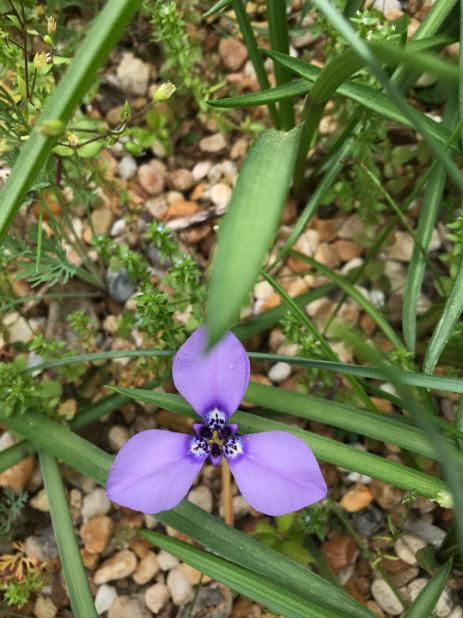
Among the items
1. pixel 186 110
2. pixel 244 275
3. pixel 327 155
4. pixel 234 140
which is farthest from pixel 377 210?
pixel 244 275

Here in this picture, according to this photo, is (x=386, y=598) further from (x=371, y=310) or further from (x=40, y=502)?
(x=40, y=502)

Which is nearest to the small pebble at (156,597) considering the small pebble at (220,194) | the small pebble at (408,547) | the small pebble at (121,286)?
the small pebble at (408,547)

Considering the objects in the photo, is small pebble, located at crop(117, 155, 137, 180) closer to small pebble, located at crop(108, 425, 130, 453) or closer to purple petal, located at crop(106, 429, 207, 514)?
small pebble, located at crop(108, 425, 130, 453)

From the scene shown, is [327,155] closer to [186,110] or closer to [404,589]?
[186,110]

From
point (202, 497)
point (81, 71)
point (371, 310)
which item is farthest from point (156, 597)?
point (81, 71)

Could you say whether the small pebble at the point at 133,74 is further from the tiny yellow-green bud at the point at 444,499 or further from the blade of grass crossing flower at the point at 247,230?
the tiny yellow-green bud at the point at 444,499

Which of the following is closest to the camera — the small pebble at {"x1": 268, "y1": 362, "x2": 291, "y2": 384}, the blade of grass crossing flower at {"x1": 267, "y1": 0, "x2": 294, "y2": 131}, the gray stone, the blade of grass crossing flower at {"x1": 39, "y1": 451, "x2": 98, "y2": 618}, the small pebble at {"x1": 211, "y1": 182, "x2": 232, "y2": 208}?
the blade of grass crossing flower at {"x1": 39, "y1": 451, "x2": 98, "y2": 618}

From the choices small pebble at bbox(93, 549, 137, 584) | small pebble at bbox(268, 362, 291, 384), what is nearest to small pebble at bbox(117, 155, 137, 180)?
small pebble at bbox(268, 362, 291, 384)
